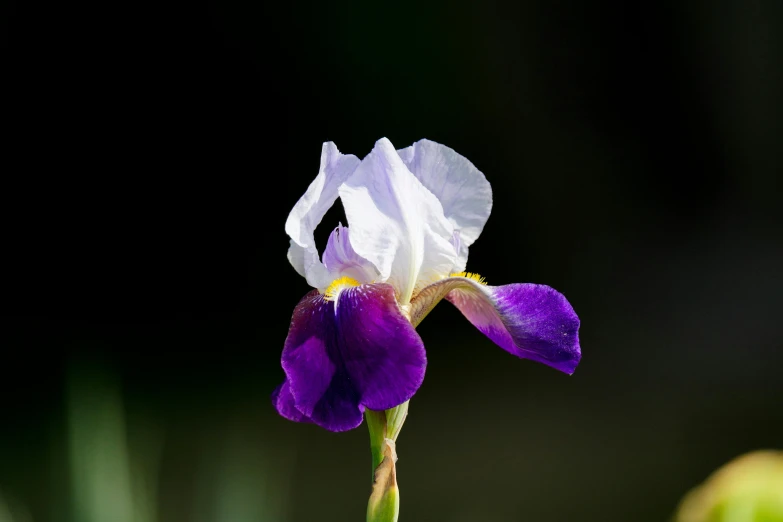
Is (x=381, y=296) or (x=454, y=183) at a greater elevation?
(x=454, y=183)

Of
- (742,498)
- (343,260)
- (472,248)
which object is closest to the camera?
(742,498)

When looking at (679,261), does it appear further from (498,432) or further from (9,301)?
(9,301)

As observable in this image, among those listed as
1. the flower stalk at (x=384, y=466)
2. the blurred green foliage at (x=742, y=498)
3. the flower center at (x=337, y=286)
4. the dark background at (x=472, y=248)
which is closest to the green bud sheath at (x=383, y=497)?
the flower stalk at (x=384, y=466)

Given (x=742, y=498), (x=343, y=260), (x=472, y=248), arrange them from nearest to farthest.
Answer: (x=742, y=498) → (x=343, y=260) → (x=472, y=248)

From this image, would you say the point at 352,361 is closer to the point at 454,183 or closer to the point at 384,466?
the point at 384,466

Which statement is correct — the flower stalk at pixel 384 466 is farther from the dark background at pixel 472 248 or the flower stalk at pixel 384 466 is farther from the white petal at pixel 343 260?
the dark background at pixel 472 248

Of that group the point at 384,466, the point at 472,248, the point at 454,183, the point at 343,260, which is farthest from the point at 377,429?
the point at 472,248
